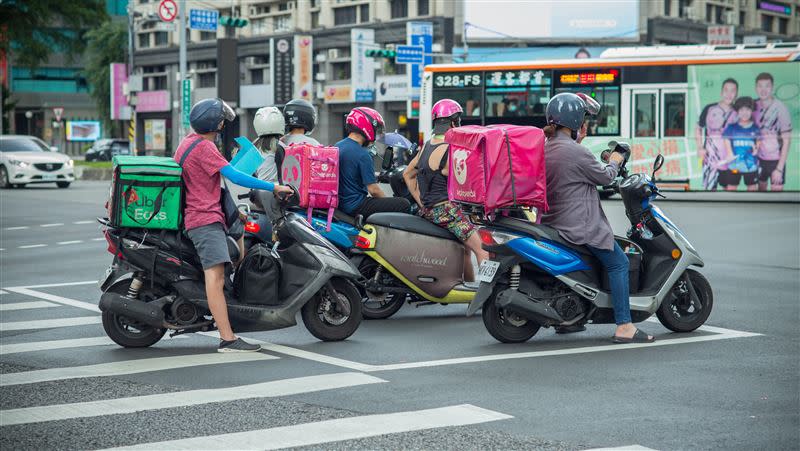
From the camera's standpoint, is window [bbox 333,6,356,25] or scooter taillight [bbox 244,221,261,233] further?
window [bbox 333,6,356,25]

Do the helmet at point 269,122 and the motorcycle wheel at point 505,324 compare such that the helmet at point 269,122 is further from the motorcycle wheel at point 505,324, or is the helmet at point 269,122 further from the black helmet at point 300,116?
the motorcycle wheel at point 505,324

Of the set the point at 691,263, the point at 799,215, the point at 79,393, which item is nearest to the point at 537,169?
the point at 691,263

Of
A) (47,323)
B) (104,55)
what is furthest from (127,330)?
(104,55)

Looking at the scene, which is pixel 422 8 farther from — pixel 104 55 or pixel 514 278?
pixel 514 278

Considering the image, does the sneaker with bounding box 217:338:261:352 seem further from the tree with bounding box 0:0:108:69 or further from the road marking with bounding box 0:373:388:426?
the tree with bounding box 0:0:108:69

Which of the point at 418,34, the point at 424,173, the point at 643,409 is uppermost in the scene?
the point at 418,34

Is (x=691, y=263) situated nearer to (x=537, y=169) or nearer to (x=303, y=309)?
(x=537, y=169)

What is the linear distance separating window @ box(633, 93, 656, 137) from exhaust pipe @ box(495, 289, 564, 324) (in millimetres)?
18342

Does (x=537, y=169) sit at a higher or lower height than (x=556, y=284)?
higher

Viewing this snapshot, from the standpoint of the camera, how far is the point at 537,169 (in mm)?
A: 7926

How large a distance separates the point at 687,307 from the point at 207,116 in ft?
13.0

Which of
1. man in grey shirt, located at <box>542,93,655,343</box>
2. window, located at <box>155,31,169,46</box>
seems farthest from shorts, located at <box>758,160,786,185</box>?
window, located at <box>155,31,169,46</box>

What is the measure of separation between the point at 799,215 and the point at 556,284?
571 inches

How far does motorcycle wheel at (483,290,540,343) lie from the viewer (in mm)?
8152
